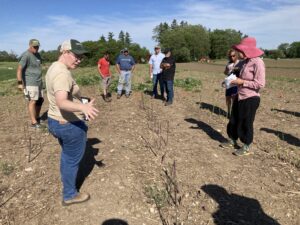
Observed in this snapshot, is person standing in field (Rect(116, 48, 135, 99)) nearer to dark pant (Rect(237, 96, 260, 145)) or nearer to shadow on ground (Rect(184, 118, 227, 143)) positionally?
shadow on ground (Rect(184, 118, 227, 143))

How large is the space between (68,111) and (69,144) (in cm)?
62

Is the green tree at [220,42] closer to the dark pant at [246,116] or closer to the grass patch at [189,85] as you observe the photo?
the grass patch at [189,85]

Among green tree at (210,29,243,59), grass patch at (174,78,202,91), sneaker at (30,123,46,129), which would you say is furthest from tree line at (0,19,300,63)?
sneaker at (30,123,46,129)

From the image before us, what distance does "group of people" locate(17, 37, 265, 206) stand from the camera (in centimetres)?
332

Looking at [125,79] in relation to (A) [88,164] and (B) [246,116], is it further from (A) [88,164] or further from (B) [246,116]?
(B) [246,116]

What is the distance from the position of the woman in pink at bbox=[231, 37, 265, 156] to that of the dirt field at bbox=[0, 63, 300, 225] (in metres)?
0.68

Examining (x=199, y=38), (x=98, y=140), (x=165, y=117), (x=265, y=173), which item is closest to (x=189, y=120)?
(x=165, y=117)

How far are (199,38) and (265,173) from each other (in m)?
87.2

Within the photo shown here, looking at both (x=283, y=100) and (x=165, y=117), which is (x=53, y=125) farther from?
(x=283, y=100)

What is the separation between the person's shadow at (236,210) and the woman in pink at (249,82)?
1501 millimetres

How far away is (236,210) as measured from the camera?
13.1 ft

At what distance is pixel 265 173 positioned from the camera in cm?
501

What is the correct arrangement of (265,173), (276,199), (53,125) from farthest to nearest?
(265,173), (276,199), (53,125)

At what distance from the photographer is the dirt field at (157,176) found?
153 inches
